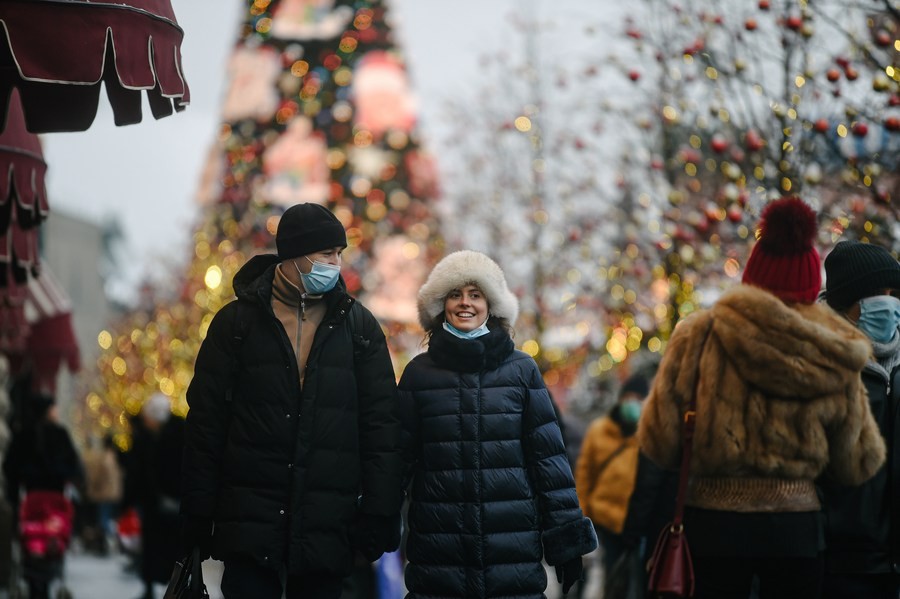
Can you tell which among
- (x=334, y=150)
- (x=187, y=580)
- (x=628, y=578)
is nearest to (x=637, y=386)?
(x=628, y=578)

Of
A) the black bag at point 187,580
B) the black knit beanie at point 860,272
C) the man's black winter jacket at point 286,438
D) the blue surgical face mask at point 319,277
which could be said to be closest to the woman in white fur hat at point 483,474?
the man's black winter jacket at point 286,438

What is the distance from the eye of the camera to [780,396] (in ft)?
17.5

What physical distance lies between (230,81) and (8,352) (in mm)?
15736

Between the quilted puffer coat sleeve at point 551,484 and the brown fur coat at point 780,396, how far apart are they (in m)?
0.63

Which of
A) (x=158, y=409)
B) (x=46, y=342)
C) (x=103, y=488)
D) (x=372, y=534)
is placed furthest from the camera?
(x=103, y=488)

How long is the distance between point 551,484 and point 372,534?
0.84 metres

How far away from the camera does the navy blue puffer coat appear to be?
5.84 m

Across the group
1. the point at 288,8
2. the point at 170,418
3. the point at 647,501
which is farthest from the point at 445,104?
the point at 647,501

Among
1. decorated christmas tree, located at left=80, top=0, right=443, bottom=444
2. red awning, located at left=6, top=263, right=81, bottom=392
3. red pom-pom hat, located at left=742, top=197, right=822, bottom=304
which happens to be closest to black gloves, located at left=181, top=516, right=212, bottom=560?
red pom-pom hat, located at left=742, top=197, right=822, bottom=304

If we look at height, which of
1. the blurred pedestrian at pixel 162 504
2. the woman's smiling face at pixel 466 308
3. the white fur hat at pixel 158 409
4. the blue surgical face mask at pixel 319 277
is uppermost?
the blue surgical face mask at pixel 319 277

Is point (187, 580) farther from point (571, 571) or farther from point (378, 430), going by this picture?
point (571, 571)

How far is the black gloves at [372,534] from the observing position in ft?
18.9

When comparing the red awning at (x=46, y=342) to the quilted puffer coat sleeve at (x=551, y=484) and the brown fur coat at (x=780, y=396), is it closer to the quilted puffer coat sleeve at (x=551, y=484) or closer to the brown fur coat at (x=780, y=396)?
the quilted puffer coat sleeve at (x=551, y=484)

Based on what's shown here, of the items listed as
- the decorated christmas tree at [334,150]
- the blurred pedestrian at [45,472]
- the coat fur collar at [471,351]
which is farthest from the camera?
the decorated christmas tree at [334,150]
